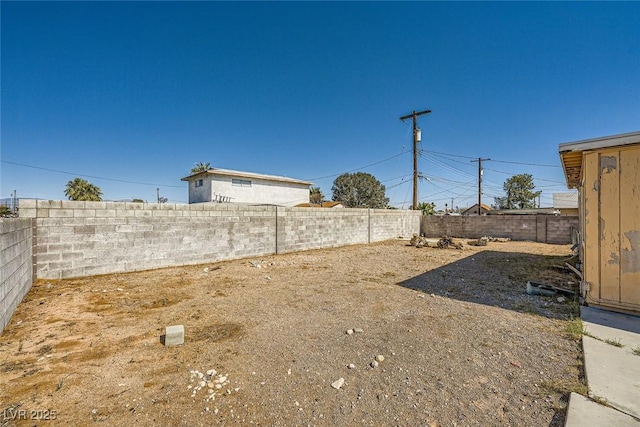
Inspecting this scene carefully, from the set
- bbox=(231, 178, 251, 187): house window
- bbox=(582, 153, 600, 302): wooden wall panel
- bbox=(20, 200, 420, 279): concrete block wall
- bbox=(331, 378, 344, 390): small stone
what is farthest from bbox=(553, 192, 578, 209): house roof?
bbox=(331, 378, 344, 390): small stone

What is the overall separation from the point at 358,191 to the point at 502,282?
106 ft

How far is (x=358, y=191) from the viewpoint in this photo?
1489 inches

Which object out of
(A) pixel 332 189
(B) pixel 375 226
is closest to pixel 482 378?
(B) pixel 375 226

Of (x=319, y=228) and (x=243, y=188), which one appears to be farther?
(x=243, y=188)

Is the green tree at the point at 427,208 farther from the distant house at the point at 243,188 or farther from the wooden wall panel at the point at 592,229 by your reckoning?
the wooden wall panel at the point at 592,229

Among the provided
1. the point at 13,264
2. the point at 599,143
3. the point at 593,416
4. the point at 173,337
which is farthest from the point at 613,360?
the point at 13,264

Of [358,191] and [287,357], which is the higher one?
[358,191]

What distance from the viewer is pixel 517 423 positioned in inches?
72.7

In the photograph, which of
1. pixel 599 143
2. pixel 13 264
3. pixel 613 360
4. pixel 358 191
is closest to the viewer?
pixel 613 360

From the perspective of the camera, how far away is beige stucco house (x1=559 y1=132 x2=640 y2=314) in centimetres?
366

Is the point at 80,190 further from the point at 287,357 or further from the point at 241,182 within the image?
the point at 287,357

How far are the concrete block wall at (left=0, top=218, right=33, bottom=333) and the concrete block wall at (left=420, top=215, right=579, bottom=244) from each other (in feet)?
57.1

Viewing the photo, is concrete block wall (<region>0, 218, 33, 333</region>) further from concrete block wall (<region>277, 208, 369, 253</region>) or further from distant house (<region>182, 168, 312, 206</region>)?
distant house (<region>182, 168, 312, 206</region>)

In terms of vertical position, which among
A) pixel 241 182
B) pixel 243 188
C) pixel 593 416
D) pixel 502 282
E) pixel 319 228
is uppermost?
pixel 241 182
